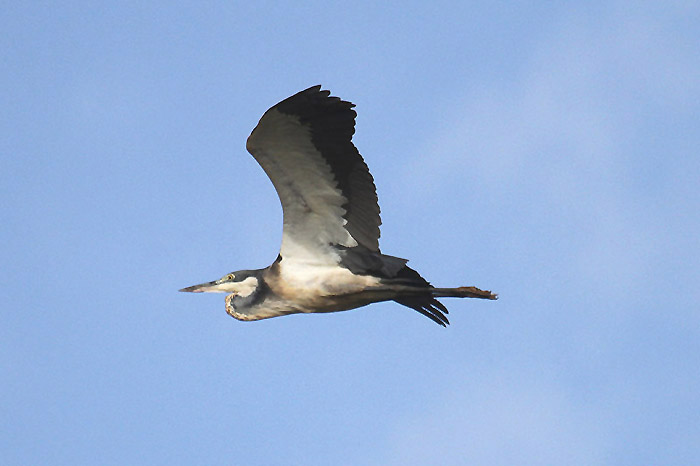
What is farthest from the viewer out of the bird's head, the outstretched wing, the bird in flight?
the bird's head

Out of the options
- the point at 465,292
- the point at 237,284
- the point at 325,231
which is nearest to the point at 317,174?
the point at 325,231

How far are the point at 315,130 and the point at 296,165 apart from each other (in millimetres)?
489

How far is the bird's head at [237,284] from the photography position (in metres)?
12.4

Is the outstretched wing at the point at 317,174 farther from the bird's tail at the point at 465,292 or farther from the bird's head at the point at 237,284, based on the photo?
the bird's tail at the point at 465,292

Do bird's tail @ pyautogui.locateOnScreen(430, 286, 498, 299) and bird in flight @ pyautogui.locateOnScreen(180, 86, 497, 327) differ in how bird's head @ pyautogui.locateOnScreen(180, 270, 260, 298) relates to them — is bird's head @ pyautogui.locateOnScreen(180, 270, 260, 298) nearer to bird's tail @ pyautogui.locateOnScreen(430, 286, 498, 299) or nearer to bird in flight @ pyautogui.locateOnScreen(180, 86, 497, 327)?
bird in flight @ pyautogui.locateOnScreen(180, 86, 497, 327)

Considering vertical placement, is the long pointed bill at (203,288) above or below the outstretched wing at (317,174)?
below

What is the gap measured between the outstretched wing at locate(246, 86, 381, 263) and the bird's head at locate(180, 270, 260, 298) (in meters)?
0.60

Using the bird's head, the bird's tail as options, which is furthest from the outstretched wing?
the bird's tail

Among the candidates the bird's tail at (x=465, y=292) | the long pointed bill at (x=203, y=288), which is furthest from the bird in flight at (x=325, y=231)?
the long pointed bill at (x=203, y=288)

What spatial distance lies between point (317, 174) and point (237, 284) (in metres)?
1.72

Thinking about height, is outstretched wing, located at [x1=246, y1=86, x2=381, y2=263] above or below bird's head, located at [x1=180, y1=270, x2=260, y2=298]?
above

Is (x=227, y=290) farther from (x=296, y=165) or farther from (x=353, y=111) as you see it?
(x=353, y=111)

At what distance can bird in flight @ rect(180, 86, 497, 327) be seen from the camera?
37.8ft

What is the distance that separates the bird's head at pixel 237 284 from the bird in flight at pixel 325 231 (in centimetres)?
12
